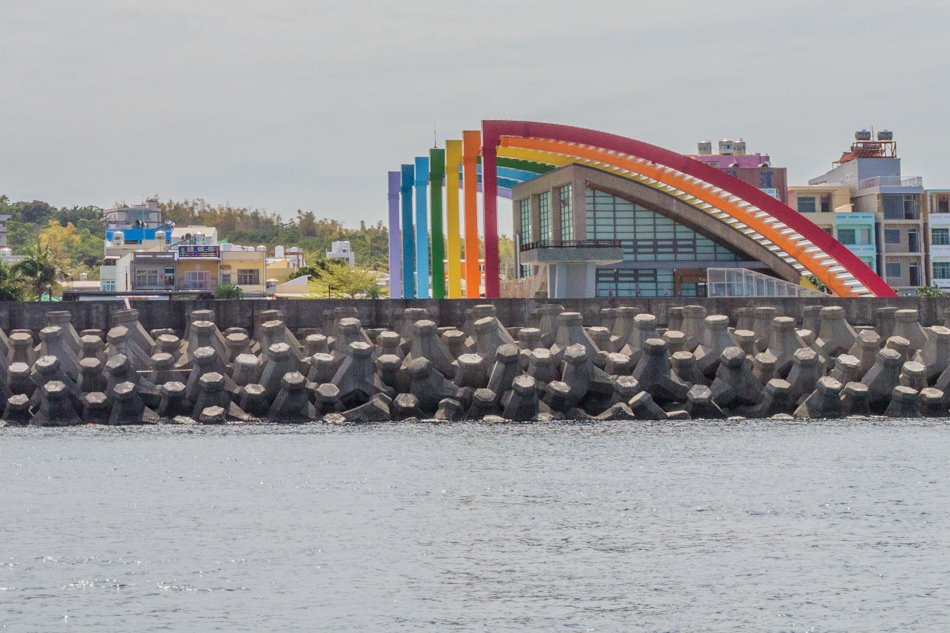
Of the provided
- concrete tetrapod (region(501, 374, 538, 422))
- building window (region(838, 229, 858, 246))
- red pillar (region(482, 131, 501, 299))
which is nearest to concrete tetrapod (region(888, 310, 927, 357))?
concrete tetrapod (region(501, 374, 538, 422))

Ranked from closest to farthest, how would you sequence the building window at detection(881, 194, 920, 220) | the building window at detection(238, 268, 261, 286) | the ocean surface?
the ocean surface, the building window at detection(881, 194, 920, 220), the building window at detection(238, 268, 261, 286)

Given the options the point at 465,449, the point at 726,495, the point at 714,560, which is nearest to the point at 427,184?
the point at 465,449

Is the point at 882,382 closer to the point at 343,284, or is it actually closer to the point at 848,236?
the point at 848,236

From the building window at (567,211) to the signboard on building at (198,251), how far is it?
4615 centimetres

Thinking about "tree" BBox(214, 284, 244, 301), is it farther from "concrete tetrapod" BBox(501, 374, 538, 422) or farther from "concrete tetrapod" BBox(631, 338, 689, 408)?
"concrete tetrapod" BBox(501, 374, 538, 422)

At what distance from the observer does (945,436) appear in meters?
35.6

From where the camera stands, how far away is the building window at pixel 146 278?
392 ft

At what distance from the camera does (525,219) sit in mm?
92562

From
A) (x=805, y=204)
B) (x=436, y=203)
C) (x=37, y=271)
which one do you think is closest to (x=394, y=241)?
(x=436, y=203)

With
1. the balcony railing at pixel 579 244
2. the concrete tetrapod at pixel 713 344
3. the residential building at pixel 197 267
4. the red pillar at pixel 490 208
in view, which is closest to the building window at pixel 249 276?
the residential building at pixel 197 267

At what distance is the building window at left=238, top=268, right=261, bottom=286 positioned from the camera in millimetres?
126812

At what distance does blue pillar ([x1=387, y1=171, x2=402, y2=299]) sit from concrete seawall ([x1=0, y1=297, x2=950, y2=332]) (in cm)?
4267

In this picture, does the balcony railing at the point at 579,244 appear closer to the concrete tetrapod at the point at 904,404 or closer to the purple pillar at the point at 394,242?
the purple pillar at the point at 394,242

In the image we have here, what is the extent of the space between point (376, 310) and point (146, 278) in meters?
80.2
